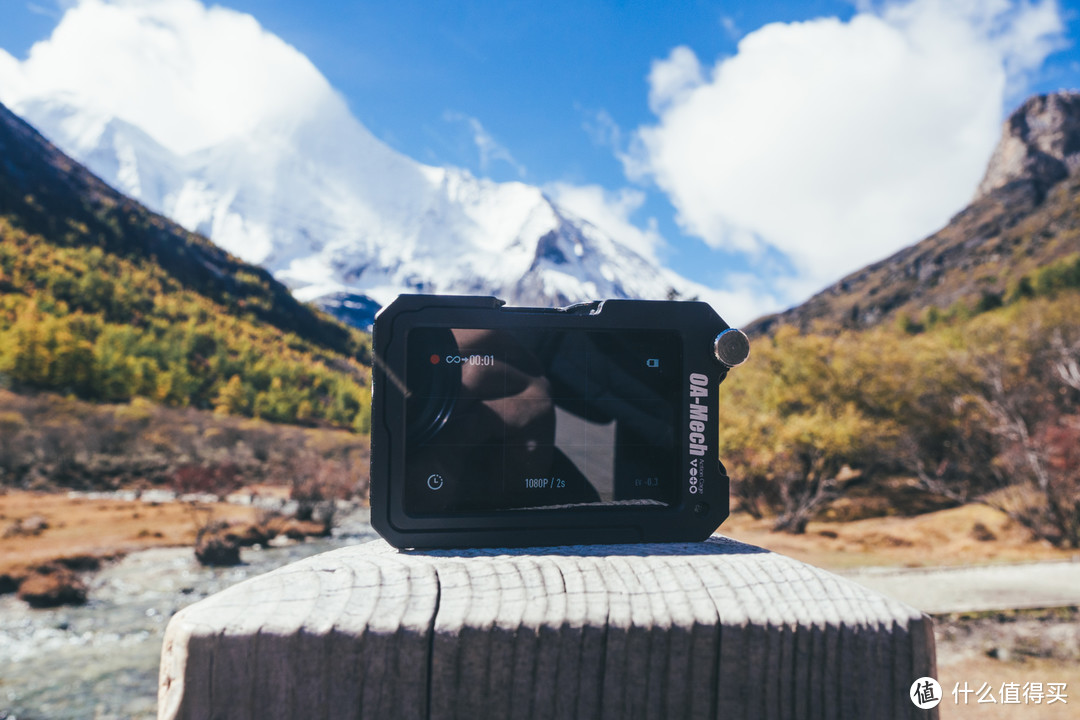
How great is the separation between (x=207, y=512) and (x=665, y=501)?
34220 millimetres

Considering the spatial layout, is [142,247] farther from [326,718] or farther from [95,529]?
[326,718]

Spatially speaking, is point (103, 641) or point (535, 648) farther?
point (103, 641)

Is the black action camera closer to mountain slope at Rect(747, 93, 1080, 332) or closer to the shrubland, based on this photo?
the shrubland

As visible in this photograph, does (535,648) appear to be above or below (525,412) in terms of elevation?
below

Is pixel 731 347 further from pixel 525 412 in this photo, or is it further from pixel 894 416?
pixel 894 416

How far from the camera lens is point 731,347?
1403 millimetres

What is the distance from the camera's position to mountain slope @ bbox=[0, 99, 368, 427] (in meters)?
62.9

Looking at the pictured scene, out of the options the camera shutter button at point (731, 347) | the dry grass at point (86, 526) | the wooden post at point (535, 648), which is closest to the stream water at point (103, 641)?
the dry grass at point (86, 526)

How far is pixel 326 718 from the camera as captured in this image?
81 cm

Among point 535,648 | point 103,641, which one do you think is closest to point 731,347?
point 535,648

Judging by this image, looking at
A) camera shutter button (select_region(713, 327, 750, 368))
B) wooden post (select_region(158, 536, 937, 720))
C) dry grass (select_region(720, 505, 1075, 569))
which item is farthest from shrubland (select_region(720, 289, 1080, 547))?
wooden post (select_region(158, 536, 937, 720))

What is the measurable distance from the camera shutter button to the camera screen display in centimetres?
9

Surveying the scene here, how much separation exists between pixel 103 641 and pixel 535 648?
853 inches

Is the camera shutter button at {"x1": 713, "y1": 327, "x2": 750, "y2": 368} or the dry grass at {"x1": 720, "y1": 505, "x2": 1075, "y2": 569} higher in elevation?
the camera shutter button at {"x1": 713, "y1": 327, "x2": 750, "y2": 368}
